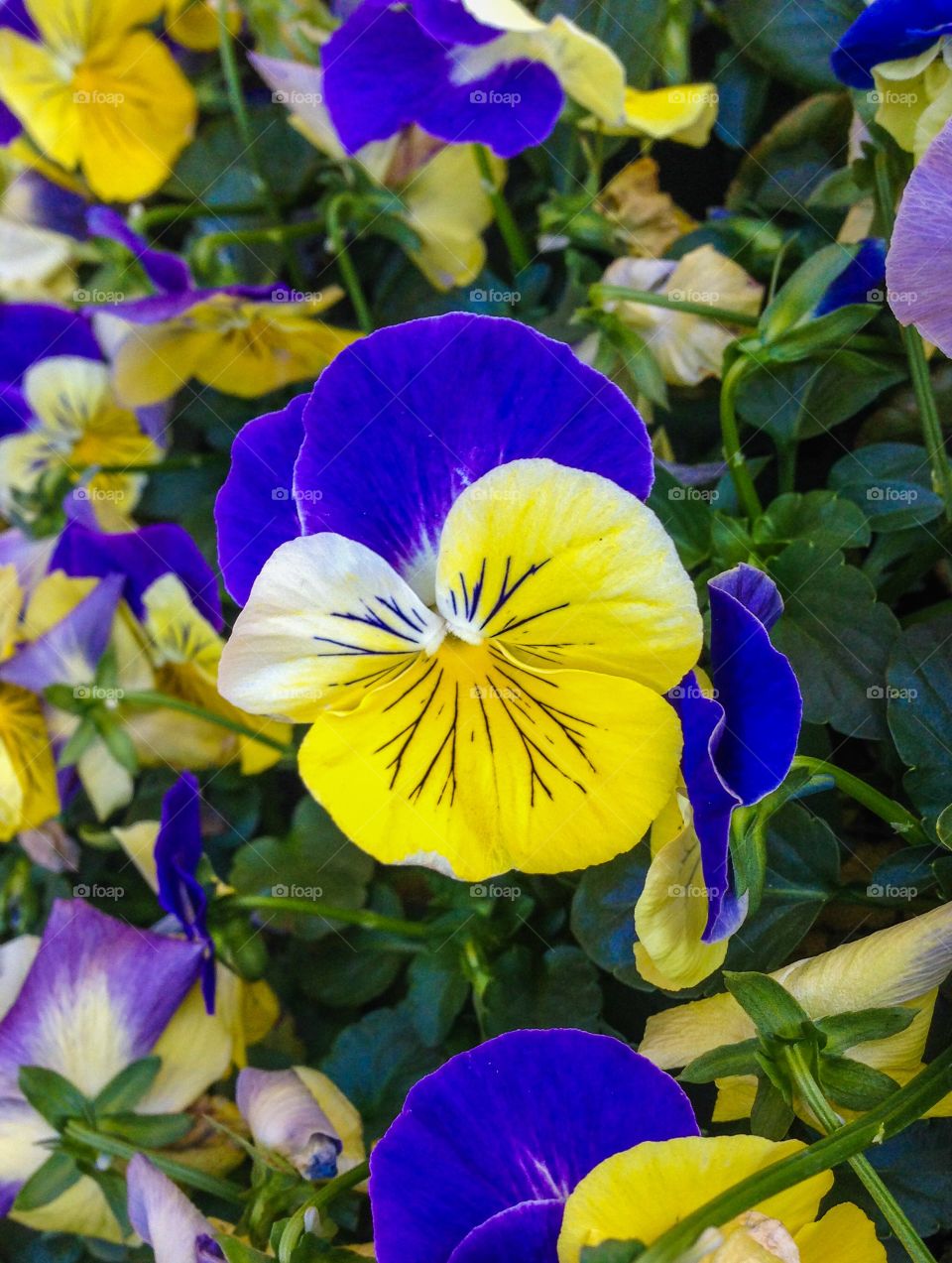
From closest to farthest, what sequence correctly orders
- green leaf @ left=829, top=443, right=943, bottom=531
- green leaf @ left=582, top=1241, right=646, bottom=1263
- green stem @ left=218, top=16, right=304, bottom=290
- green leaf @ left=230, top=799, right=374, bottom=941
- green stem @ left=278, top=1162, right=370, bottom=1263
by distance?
green leaf @ left=582, top=1241, right=646, bottom=1263, green stem @ left=278, top=1162, right=370, bottom=1263, green leaf @ left=829, top=443, right=943, bottom=531, green leaf @ left=230, top=799, right=374, bottom=941, green stem @ left=218, top=16, right=304, bottom=290

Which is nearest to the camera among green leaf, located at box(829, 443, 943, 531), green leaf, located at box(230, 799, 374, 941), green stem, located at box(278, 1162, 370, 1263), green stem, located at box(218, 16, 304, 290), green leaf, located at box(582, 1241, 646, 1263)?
green leaf, located at box(582, 1241, 646, 1263)

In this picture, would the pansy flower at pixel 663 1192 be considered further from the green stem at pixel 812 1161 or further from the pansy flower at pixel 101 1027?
the pansy flower at pixel 101 1027

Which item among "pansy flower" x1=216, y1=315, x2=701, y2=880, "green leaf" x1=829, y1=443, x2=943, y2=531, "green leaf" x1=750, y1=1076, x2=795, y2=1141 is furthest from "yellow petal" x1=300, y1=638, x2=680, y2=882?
"green leaf" x1=829, y1=443, x2=943, y2=531

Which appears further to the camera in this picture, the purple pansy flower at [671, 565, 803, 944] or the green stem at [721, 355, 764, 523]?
the green stem at [721, 355, 764, 523]

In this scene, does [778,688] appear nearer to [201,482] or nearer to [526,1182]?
[526,1182]

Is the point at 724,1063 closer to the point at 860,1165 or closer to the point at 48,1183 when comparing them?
the point at 860,1165

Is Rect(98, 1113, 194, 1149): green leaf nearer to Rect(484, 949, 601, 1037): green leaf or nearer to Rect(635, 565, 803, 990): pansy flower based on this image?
Rect(484, 949, 601, 1037): green leaf

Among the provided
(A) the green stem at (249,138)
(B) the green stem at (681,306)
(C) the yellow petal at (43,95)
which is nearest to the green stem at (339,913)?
(B) the green stem at (681,306)
